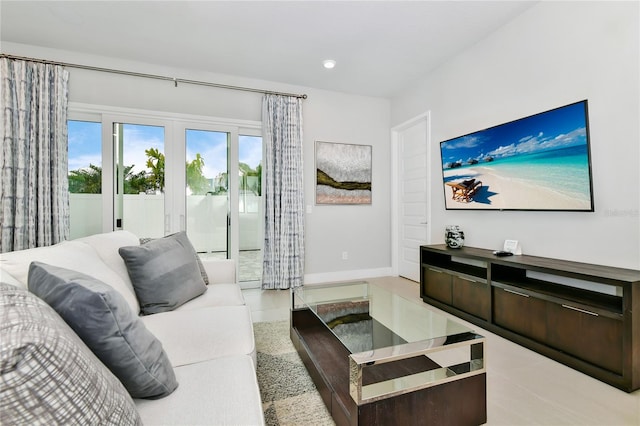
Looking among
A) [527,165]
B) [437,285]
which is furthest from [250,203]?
[527,165]

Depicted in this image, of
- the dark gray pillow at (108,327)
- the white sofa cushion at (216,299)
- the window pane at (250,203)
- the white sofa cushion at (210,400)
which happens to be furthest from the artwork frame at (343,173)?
the dark gray pillow at (108,327)

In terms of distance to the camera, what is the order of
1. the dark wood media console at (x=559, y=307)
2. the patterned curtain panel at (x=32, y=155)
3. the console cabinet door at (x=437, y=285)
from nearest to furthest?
the dark wood media console at (x=559, y=307) → the patterned curtain panel at (x=32, y=155) → the console cabinet door at (x=437, y=285)

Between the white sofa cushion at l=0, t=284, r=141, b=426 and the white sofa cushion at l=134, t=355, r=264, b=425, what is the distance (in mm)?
254

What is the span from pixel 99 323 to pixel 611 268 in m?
2.89

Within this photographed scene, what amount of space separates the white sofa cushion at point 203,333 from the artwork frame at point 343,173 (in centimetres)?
272

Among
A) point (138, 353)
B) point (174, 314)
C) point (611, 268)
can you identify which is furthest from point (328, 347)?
point (611, 268)

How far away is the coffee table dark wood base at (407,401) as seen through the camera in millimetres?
1198

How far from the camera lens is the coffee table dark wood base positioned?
1.20 meters

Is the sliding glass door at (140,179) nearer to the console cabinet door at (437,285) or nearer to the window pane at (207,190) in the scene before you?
the window pane at (207,190)

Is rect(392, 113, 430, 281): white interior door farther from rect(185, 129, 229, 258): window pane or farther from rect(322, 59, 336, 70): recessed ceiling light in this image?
rect(185, 129, 229, 258): window pane

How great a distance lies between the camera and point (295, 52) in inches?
130

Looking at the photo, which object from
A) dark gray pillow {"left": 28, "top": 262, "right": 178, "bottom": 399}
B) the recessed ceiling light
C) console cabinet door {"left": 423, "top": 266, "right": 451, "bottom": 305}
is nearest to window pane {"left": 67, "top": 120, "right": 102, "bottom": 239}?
the recessed ceiling light

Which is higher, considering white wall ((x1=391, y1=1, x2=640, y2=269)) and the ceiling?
the ceiling

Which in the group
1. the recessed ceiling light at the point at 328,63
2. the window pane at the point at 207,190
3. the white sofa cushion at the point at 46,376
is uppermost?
the recessed ceiling light at the point at 328,63
